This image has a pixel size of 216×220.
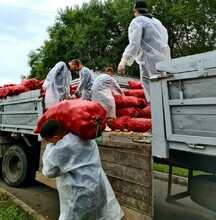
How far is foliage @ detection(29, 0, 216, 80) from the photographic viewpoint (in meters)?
16.9

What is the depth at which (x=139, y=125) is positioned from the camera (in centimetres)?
347

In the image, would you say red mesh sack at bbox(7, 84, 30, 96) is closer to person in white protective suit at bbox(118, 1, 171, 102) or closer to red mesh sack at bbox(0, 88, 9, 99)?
red mesh sack at bbox(0, 88, 9, 99)

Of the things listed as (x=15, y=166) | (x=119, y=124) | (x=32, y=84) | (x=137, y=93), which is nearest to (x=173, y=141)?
(x=119, y=124)

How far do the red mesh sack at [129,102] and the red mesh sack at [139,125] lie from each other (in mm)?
549

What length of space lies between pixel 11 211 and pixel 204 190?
2.90 m

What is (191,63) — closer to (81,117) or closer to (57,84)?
(81,117)

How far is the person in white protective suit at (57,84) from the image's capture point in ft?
16.9

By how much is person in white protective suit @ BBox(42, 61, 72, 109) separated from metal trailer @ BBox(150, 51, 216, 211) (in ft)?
8.59

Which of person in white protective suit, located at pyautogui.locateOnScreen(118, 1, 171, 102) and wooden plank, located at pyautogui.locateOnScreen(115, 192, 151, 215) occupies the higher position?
person in white protective suit, located at pyautogui.locateOnScreen(118, 1, 171, 102)

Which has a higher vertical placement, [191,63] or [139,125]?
[191,63]

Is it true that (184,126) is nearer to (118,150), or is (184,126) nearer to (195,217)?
(118,150)

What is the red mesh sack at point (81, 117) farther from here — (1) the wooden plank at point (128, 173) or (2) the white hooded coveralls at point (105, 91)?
(2) the white hooded coveralls at point (105, 91)

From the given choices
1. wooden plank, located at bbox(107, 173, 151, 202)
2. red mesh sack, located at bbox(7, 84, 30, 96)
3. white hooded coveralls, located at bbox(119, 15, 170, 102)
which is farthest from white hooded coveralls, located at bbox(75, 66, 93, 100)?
wooden plank, located at bbox(107, 173, 151, 202)

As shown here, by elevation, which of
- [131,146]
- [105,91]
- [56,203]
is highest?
[105,91]
